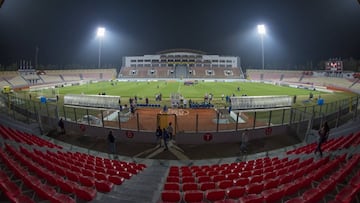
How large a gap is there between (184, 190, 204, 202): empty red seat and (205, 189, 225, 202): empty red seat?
182mm

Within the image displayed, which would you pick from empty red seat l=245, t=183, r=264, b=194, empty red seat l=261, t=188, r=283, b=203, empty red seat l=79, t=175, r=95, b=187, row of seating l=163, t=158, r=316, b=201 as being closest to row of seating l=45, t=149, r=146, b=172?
empty red seat l=79, t=175, r=95, b=187

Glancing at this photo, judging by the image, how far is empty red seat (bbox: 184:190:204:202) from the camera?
618 cm

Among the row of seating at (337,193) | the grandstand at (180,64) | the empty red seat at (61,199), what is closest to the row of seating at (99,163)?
the empty red seat at (61,199)

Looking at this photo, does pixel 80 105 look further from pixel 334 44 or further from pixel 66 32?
pixel 334 44

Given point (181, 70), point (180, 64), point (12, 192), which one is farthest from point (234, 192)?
point (180, 64)

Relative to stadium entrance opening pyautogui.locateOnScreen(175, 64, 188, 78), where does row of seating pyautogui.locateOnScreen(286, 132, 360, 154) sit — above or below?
below

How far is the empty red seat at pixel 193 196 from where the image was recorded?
618 centimetres

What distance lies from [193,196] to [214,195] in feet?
1.99

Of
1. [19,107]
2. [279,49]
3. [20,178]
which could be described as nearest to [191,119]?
[20,178]

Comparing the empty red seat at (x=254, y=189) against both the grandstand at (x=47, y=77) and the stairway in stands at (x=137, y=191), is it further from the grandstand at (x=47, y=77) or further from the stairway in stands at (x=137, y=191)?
the grandstand at (x=47, y=77)

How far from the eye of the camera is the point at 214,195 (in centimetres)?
633

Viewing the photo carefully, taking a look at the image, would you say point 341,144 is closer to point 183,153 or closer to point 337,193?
point 337,193

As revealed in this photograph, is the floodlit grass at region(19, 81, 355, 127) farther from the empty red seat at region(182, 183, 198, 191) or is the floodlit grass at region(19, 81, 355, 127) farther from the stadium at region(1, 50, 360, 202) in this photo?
the empty red seat at region(182, 183, 198, 191)

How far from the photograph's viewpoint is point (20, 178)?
8.17 metres
